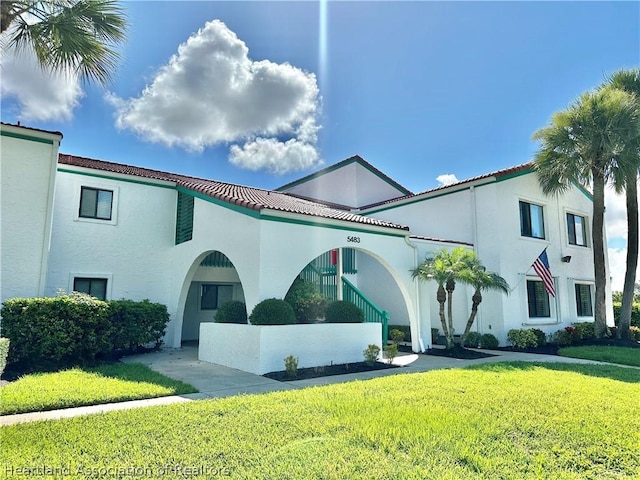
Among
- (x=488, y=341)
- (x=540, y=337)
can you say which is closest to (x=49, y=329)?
(x=488, y=341)

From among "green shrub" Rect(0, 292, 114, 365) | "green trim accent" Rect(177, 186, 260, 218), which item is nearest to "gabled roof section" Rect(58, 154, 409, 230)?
"green trim accent" Rect(177, 186, 260, 218)

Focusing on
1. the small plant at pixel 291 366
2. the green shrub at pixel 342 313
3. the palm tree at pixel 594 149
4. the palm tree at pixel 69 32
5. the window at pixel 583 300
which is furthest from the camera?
the window at pixel 583 300

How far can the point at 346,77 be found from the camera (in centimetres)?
1485

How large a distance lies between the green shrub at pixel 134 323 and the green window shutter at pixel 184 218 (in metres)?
3.04

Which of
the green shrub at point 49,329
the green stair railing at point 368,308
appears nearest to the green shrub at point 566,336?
the green stair railing at point 368,308

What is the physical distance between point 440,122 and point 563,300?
33.4 feet

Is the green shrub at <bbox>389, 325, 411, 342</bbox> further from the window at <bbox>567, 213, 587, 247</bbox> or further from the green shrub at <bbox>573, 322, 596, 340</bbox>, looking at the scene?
the window at <bbox>567, 213, 587, 247</bbox>

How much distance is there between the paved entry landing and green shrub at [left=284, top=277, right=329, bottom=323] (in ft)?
8.13

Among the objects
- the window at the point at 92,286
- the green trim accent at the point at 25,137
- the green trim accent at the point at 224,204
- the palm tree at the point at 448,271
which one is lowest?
the window at the point at 92,286

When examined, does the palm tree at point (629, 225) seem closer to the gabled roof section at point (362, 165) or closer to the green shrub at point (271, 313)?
the gabled roof section at point (362, 165)

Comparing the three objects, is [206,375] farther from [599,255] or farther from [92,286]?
[599,255]

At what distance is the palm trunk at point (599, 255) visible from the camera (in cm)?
1775

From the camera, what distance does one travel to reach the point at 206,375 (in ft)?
31.5

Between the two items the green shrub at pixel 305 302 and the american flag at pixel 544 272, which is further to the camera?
the american flag at pixel 544 272
